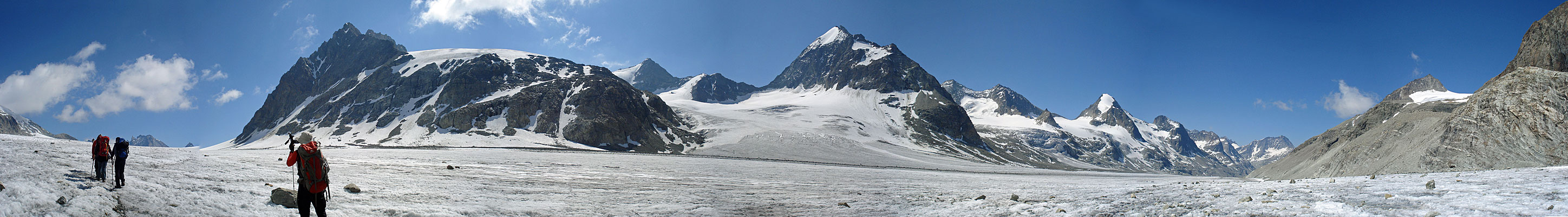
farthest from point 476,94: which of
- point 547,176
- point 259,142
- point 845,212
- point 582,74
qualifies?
point 845,212

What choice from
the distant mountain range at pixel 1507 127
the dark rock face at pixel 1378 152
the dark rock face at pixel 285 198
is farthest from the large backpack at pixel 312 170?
the dark rock face at pixel 1378 152

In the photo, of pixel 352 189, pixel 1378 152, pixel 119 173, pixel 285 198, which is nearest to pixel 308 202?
pixel 285 198

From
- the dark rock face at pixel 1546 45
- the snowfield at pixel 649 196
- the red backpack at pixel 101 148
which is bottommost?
the snowfield at pixel 649 196

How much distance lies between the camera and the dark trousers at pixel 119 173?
1373 cm

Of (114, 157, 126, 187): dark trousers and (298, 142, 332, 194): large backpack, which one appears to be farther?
(114, 157, 126, 187): dark trousers

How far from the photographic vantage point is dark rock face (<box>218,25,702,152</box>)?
13975 centimetres

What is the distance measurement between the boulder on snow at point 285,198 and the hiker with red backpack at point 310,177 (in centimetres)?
220

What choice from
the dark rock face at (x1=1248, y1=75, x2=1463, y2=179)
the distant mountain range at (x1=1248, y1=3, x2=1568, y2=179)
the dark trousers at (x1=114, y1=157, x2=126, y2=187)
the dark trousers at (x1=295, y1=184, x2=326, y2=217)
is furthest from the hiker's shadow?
the dark rock face at (x1=1248, y1=75, x2=1463, y2=179)

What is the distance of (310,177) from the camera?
10.8 metres

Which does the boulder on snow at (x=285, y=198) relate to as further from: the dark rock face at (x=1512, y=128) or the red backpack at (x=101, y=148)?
the dark rock face at (x=1512, y=128)

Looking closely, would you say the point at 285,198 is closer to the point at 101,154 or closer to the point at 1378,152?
the point at 101,154

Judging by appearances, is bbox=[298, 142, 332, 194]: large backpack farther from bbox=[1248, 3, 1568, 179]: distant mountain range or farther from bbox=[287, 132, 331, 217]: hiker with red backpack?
bbox=[1248, 3, 1568, 179]: distant mountain range

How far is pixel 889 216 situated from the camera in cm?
1546

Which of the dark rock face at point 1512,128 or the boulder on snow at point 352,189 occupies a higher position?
the dark rock face at point 1512,128
